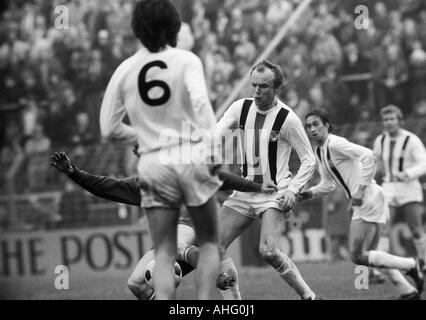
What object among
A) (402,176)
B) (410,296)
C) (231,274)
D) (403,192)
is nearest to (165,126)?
(231,274)

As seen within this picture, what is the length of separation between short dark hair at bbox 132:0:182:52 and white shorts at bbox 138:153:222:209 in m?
A: 0.75

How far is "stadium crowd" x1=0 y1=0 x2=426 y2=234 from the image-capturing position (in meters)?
16.0

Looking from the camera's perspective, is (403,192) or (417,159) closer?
(417,159)

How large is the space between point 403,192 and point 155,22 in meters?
7.69

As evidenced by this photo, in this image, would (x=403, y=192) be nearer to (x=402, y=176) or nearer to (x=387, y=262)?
(x=402, y=176)

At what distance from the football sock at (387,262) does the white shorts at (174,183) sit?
415 cm

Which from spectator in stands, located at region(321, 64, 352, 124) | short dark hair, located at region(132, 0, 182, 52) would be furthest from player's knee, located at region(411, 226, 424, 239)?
short dark hair, located at region(132, 0, 182, 52)

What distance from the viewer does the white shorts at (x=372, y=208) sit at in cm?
1044

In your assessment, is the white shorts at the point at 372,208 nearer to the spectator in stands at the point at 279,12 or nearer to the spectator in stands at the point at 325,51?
the spectator in stands at the point at 325,51

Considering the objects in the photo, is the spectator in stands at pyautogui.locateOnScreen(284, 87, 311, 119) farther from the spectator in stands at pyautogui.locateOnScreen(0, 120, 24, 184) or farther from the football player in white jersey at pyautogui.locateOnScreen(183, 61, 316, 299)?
the football player in white jersey at pyautogui.locateOnScreen(183, 61, 316, 299)

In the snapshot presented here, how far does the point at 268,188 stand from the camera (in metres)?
8.31

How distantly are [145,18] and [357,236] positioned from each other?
4.89 metres

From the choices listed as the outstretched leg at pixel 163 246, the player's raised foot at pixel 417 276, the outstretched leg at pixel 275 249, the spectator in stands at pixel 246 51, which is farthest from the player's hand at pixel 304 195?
the spectator in stands at pixel 246 51
